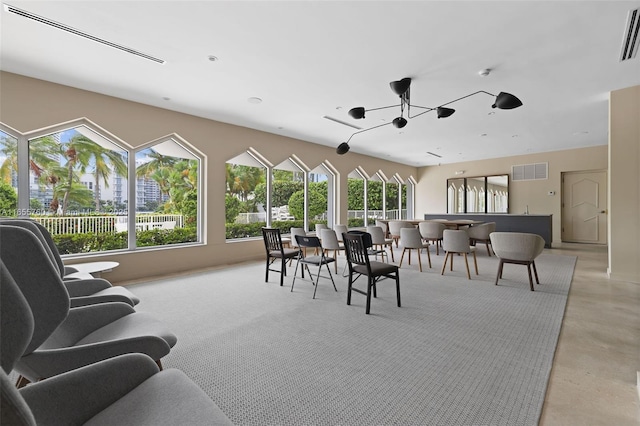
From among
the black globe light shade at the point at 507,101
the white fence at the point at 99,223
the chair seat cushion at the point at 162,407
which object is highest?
the black globe light shade at the point at 507,101

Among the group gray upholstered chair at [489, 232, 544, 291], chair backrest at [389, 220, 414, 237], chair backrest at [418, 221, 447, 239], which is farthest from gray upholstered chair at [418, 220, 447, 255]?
gray upholstered chair at [489, 232, 544, 291]

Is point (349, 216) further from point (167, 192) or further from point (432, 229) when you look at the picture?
point (167, 192)

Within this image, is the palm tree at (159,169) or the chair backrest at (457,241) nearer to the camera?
the chair backrest at (457,241)

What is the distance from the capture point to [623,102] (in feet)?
14.7

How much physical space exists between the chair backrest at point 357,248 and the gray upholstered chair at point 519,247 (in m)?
2.14

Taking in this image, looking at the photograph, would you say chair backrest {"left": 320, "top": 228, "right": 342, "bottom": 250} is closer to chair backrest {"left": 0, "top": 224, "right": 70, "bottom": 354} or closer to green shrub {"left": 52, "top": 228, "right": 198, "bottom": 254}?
green shrub {"left": 52, "top": 228, "right": 198, "bottom": 254}

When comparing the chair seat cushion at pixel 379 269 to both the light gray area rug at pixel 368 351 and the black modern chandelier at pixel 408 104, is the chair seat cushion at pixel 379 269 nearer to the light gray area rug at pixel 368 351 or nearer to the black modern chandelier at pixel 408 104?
the light gray area rug at pixel 368 351

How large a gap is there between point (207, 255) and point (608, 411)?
562cm

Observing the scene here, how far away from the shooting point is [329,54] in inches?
134

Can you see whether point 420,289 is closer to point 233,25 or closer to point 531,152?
point 233,25

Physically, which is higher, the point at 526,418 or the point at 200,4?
the point at 200,4

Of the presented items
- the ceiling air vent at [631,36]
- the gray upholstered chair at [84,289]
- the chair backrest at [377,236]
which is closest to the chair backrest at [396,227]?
the chair backrest at [377,236]

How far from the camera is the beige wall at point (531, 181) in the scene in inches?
343

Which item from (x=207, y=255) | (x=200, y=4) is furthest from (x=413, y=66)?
(x=207, y=255)
